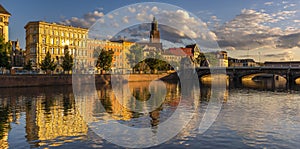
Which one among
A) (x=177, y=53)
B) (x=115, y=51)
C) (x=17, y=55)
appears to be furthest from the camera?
(x=177, y=53)

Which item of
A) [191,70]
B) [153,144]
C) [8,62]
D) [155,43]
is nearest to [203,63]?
[155,43]

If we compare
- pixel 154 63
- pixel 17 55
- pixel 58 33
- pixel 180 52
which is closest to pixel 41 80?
pixel 58 33

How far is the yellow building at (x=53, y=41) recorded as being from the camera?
10481 cm

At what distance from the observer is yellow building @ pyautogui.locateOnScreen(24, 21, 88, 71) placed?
344ft

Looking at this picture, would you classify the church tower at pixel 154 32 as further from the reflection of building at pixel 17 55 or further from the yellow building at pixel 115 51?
the reflection of building at pixel 17 55

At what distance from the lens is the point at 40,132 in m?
19.6

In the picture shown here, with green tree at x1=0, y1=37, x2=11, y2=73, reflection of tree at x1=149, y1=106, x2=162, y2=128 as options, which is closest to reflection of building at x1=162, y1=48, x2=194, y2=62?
green tree at x1=0, y1=37, x2=11, y2=73

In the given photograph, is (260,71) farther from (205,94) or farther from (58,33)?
(58,33)

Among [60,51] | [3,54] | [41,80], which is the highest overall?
[60,51]

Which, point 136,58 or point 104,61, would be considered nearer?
point 104,61

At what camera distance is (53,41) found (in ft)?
360

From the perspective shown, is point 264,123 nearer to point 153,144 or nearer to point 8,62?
point 153,144

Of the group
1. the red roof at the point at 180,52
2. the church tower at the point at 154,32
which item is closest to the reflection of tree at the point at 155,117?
the red roof at the point at 180,52

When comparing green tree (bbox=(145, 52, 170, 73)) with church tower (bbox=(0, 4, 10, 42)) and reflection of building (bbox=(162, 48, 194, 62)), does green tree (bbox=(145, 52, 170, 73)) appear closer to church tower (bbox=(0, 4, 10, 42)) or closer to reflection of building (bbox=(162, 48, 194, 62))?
reflection of building (bbox=(162, 48, 194, 62))
